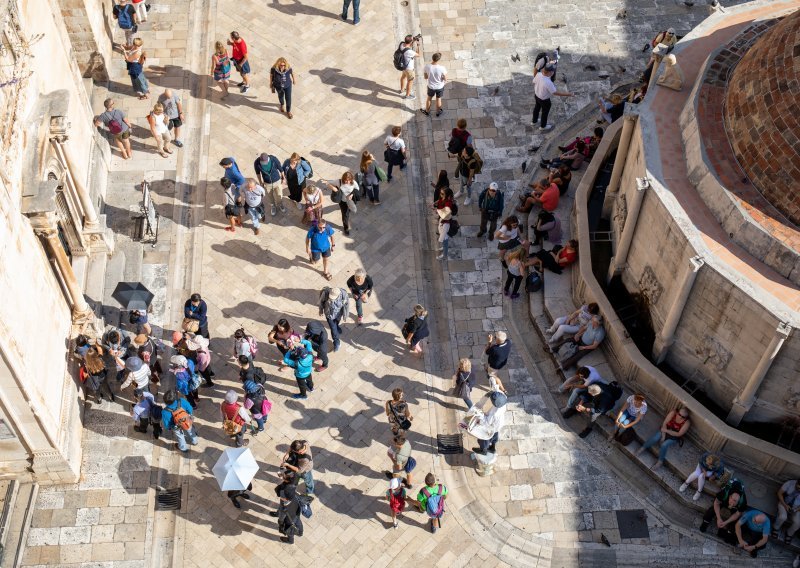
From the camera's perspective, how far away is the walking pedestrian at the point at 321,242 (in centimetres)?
2565

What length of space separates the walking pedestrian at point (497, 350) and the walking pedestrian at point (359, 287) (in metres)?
3.28

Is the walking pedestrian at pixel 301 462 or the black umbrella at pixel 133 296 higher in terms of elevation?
the black umbrella at pixel 133 296

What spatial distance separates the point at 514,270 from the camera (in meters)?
25.8

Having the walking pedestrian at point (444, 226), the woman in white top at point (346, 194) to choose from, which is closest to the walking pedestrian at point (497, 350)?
the walking pedestrian at point (444, 226)

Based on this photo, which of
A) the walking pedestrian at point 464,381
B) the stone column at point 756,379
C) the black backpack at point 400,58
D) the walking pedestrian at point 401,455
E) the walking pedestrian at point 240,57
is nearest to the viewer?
the stone column at point 756,379

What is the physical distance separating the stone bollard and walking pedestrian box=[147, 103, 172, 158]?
12388 millimetres

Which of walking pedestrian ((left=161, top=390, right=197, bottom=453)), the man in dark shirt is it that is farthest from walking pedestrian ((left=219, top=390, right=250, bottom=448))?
A: the man in dark shirt

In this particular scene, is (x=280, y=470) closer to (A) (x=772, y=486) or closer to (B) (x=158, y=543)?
(B) (x=158, y=543)

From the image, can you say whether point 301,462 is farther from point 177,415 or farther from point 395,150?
point 395,150

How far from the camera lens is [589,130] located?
98.3 ft

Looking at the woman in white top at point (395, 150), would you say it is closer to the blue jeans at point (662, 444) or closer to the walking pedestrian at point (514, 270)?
the walking pedestrian at point (514, 270)

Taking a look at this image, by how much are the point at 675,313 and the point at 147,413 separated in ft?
39.9

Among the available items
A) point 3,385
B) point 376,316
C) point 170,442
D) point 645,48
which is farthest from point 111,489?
point 645,48

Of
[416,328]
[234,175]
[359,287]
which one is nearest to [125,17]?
[234,175]
